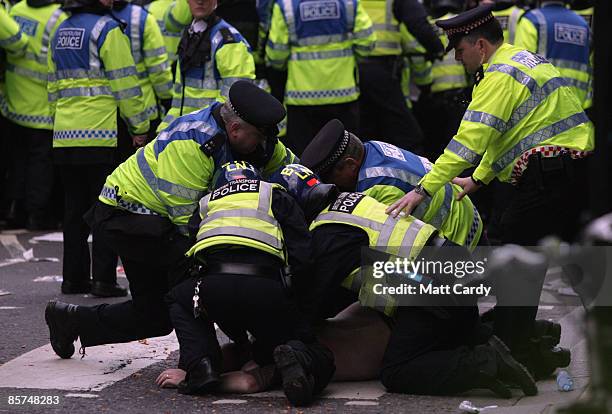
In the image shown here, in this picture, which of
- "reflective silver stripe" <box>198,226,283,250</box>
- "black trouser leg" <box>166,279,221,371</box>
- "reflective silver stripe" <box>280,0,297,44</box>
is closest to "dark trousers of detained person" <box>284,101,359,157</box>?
"reflective silver stripe" <box>280,0,297,44</box>

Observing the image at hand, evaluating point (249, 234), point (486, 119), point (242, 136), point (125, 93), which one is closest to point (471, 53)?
point (486, 119)

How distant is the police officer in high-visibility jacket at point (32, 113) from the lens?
10.7 m

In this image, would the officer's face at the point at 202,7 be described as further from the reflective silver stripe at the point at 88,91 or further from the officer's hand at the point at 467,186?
the officer's hand at the point at 467,186

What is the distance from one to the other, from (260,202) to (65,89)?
131 inches

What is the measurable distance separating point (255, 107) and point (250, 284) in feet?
3.08

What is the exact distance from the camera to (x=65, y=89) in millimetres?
8211

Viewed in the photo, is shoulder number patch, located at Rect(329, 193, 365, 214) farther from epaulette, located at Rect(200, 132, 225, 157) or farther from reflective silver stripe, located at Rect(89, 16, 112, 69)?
reflective silver stripe, located at Rect(89, 16, 112, 69)

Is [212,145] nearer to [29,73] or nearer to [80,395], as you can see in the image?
[80,395]

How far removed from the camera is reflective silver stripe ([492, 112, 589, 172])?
5.65 m

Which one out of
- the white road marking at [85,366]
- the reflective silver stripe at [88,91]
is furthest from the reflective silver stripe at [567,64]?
the white road marking at [85,366]

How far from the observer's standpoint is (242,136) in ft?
18.9

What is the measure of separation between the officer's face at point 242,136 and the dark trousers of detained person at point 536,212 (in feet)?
4.12

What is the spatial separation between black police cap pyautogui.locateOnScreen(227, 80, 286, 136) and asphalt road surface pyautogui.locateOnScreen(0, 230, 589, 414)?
1.24 metres

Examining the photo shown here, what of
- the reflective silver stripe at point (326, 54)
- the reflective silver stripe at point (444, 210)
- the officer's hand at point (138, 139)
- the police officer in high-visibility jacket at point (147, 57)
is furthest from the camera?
the reflective silver stripe at point (326, 54)
